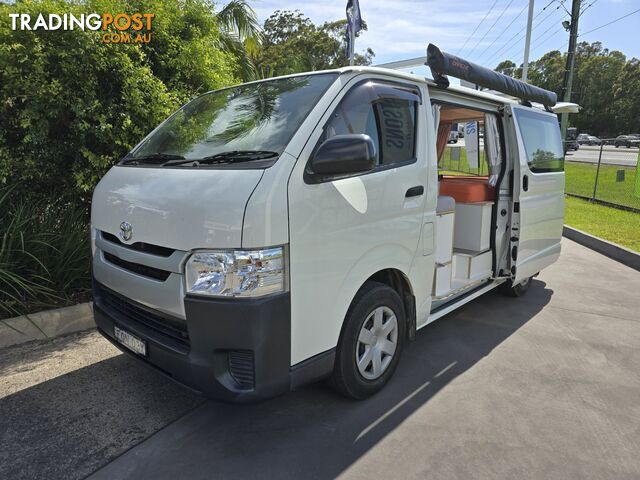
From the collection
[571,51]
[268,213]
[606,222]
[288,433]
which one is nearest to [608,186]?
[571,51]

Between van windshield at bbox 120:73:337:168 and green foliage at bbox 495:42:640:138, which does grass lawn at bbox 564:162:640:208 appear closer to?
van windshield at bbox 120:73:337:168

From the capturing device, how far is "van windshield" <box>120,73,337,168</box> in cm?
260

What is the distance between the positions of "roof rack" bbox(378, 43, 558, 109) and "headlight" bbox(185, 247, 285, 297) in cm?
204

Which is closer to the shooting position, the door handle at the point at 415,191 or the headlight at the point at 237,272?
the headlight at the point at 237,272

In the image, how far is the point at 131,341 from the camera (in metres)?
2.71

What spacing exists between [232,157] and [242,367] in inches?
45.3

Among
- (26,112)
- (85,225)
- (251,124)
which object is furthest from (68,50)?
(251,124)

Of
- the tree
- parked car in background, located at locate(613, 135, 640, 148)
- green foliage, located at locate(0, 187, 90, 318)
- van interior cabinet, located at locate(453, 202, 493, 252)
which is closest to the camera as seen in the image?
green foliage, located at locate(0, 187, 90, 318)

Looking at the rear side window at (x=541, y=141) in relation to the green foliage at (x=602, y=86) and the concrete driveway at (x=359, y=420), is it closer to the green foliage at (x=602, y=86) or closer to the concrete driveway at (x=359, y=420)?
the concrete driveway at (x=359, y=420)

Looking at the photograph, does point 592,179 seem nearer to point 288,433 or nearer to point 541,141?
point 541,141

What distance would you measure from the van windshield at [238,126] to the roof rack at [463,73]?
944mm

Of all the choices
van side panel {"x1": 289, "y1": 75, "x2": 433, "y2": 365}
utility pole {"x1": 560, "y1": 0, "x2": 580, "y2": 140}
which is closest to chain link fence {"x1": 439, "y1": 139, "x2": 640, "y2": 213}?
utility pole {"x1": 560, "y1": 0, "x2": 580, "y2": 140}

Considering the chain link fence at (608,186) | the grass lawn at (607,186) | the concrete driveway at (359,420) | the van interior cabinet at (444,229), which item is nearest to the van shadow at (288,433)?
the concrete driveway at (359,420)

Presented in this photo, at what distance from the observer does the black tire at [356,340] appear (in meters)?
2.77
